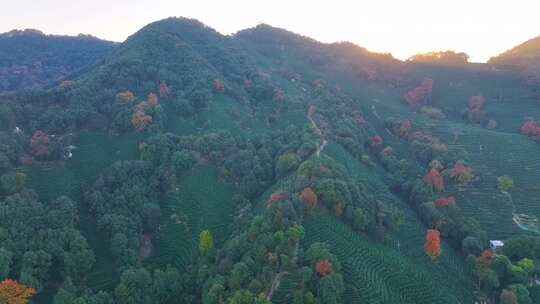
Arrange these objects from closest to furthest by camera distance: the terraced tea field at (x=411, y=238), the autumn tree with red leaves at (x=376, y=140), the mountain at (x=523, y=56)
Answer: the terraced tea field at (x=411, y=238), the autumn tree with red leaves at (x=376, y=140), the mountain at (x=523, y=56)

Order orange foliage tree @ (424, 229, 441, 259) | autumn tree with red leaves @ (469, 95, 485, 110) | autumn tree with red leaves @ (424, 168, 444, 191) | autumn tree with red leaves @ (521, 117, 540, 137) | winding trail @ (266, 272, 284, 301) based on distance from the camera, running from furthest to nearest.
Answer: autumn tree with red leaves @ (469, 95, 485, 110) < autumn tree with red leaves @ (521, 117, 540, 137) < autumn tree with red leaves @ (424, 168, 444, 191) < orange foliage tree @ (424, 229, 441, 259) < winding trail @ (266, 272, 284, 301)

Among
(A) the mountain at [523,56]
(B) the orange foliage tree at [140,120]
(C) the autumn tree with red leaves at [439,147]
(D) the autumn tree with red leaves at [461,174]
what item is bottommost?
(D) the autumn tree with red leaves at [461,174]

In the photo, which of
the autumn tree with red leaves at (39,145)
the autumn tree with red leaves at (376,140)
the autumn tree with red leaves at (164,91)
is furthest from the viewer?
the autumn tree with red leaves at (164,91)

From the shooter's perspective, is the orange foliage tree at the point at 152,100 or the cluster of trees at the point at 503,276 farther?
the orange foliage tree at the point at 152,100

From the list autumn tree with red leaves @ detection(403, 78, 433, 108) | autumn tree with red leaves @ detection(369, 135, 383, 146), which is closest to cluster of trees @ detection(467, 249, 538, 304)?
autumn tree with red leaves @ detection(369, 135, 383, 146)

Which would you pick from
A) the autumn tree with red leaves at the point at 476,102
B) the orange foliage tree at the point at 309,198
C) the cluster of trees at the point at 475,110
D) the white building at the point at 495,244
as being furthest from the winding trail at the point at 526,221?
the autumn tree with red leaves at the point at 476,102

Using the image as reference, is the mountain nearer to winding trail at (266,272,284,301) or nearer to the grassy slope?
winding trail at (266,272,284,301)

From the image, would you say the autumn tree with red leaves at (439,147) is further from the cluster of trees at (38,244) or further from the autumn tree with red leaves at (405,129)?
the cluster of trees at (38,244)

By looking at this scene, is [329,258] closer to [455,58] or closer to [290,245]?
[290,245]
